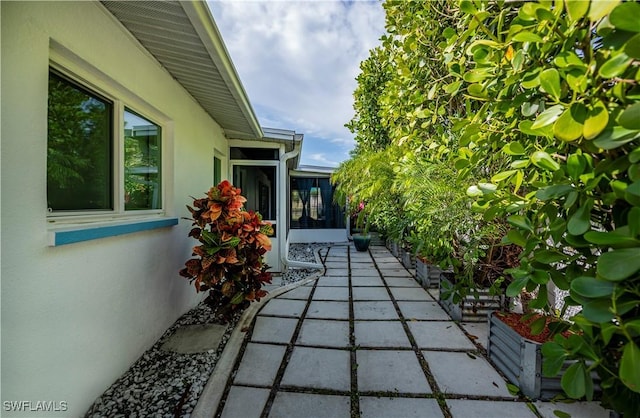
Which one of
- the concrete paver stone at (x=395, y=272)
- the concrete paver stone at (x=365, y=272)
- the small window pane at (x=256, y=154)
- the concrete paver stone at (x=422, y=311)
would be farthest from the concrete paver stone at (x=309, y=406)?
the small window pane at (x=256, y=154)

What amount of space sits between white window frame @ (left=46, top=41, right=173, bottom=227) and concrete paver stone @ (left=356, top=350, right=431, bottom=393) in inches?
93.1

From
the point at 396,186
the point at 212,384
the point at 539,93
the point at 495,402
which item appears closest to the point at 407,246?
the point at 396,186

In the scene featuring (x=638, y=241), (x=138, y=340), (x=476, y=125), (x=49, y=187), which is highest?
(x=476, y=125)

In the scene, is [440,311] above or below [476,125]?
below

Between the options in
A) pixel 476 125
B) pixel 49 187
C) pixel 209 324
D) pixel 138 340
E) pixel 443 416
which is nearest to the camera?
pixel 476 125

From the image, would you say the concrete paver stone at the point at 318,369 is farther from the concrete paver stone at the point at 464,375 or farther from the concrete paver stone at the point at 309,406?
the concrete paver stone at the point at 464,375

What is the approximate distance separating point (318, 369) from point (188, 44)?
2948 mm

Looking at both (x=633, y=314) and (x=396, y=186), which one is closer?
(x=633, y=314)

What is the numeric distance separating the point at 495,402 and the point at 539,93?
6.85ft

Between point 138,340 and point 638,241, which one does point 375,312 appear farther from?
point 638,241

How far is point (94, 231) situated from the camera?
1.78 meters

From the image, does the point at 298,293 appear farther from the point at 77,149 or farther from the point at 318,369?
the point at 77,149

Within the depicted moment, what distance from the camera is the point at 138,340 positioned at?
2.36m

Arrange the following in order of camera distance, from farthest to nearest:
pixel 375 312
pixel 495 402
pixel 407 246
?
1. pixel 407 246
2. pixel 375 312
3. pixel 495 402
